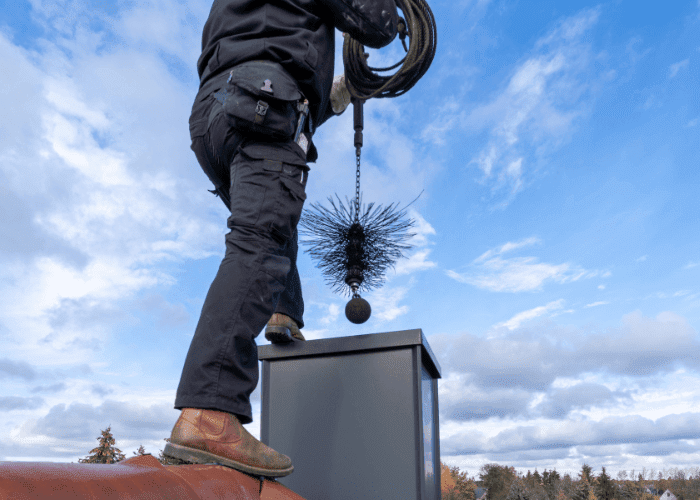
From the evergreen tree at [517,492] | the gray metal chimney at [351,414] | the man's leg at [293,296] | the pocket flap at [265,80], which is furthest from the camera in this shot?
the evergreen tree at [517,492]

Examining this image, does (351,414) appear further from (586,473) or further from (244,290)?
(586,473)

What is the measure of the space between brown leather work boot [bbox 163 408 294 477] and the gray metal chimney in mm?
539

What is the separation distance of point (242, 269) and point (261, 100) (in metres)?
0.42

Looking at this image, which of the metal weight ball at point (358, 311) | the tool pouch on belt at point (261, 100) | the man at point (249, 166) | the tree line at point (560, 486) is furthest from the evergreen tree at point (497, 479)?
the tool pouch on belt at point (261, 100)

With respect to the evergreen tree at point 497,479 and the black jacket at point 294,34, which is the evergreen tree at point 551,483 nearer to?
the evergreen tree at point 497,479

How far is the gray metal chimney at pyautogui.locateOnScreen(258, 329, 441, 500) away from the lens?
1.64 metres

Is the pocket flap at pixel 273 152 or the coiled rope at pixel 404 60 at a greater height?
the coiled rope at pixel 404 60

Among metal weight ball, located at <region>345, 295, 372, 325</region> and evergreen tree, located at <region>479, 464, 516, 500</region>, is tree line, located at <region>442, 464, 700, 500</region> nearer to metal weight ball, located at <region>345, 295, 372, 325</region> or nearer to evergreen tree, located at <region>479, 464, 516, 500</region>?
evergreen tree, located at <region>479, 464, 516, 500</region>

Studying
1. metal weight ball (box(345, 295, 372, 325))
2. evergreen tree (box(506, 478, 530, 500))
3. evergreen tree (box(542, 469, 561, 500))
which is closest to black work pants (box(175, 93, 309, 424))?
metal weight ball (box(345, 295, 372, 325))

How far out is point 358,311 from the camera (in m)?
2.08

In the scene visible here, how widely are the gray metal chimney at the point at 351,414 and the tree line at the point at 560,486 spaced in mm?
562

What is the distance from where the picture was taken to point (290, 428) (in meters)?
1.80

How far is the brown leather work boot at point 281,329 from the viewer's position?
1844mm

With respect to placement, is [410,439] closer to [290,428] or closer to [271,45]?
[290,428]
